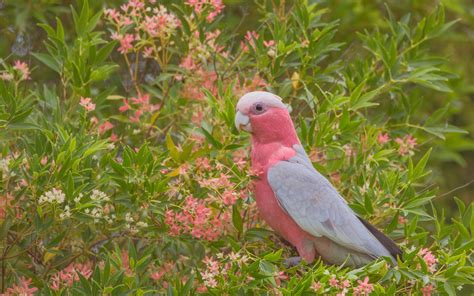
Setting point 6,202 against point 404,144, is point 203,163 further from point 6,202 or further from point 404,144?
point 404,144

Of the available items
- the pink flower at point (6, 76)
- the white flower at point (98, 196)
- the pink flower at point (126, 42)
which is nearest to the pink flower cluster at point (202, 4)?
the pink flower at point (126, 42)

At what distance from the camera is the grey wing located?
360 cm

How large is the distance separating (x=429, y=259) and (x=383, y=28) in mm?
2859

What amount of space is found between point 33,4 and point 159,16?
104 cm

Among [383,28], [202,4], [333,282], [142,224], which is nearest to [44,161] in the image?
[142,224]

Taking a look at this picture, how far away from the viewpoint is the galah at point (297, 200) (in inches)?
142

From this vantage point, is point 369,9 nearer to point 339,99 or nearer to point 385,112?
point 385,112

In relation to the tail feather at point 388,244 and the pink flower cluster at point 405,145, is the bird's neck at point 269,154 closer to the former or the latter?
the tail feather at point 388,244

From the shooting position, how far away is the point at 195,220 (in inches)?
142

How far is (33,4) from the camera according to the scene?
4.75 meters

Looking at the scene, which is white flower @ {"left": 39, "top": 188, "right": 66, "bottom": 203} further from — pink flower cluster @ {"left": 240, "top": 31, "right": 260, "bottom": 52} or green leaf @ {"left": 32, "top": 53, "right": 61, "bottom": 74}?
pink flower cluster @ {"left": 240, "top": 31, "right": 260, "bottom": 52}

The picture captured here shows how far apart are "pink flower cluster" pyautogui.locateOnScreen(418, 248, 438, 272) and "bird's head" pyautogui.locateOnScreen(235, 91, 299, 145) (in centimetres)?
73

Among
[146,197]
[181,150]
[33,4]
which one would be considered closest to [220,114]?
[181,150]

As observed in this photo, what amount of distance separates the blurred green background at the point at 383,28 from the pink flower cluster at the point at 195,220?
110 cm
